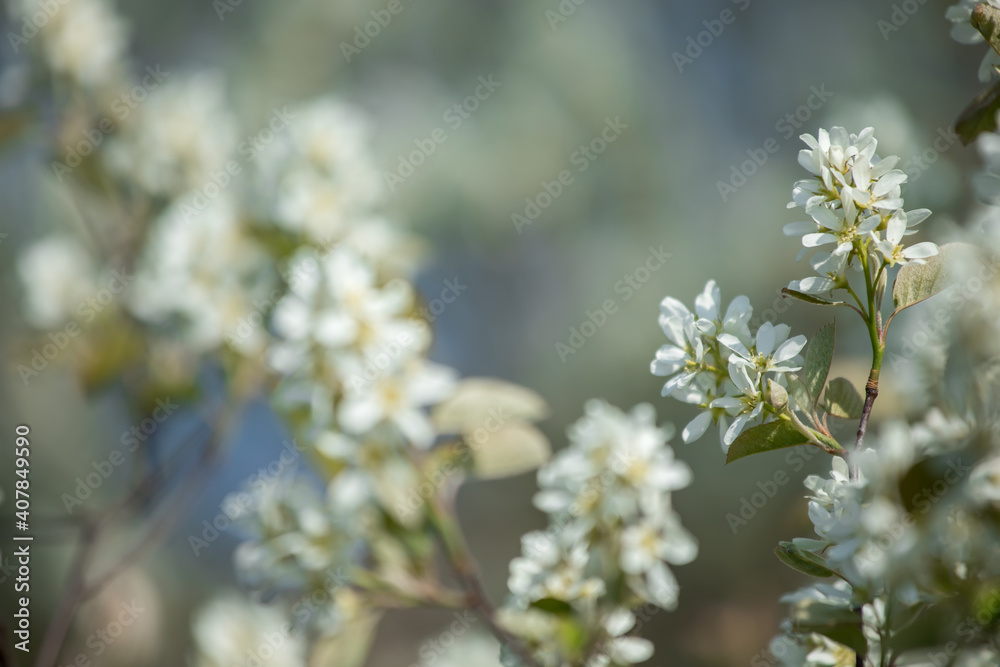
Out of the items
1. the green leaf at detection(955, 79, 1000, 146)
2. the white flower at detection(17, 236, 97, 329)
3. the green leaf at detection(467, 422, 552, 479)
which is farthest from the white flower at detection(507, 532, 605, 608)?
the white flower at detection(17, 236, 97, 329)

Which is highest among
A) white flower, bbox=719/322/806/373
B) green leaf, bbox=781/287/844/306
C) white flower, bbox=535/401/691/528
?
green leaf, bbox=781/287/844/306

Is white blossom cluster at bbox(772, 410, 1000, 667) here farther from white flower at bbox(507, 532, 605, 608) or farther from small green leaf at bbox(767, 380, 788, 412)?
white flower at bbox(507, 532, 605, 608)

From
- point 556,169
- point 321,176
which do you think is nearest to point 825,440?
point 321,176

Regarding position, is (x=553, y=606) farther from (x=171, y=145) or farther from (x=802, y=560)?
(x=171, y=145)

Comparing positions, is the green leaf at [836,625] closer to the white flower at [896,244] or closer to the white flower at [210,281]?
the white flower at [896,244]

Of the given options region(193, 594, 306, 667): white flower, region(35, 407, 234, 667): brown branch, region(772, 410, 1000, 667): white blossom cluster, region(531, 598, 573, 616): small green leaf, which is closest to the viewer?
region(772, 410, 1000, 667): white blossom cluster

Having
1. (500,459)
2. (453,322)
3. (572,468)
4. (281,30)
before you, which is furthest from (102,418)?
(572,468)

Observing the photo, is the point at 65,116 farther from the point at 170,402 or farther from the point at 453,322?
the point at 453,322
